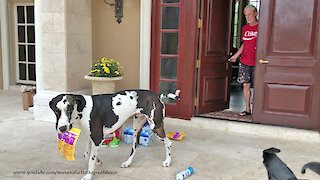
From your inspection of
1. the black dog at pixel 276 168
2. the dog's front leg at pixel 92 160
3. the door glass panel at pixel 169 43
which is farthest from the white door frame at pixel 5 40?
the black dog at pixel 276 168

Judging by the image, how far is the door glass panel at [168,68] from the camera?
449 cm

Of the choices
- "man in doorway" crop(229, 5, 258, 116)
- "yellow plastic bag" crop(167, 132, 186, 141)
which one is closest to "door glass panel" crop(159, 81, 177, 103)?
"yellow plastic bag" crop(167, 132, 186, 141)

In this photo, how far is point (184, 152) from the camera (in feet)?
10.8

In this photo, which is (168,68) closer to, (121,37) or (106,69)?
(106,69)

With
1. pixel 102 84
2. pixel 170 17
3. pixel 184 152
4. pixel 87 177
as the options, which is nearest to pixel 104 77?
pixel 102 84

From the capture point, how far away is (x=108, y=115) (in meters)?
2.51

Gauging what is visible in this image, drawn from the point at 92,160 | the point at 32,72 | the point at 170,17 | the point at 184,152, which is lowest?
the point at 184,152

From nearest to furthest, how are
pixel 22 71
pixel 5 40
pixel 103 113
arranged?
pixel 103 113
pixel 5 40
pixel 22 71

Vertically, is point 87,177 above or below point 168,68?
below

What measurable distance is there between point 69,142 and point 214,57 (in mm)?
2852

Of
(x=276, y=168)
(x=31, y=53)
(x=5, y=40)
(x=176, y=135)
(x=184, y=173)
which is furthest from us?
(x=31, y=53)

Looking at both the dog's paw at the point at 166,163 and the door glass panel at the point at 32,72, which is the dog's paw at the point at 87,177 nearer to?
the dog's paw at the point at 166,163

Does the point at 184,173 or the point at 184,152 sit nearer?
the point at 184,173

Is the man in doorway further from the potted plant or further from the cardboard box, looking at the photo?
the cardboard box
